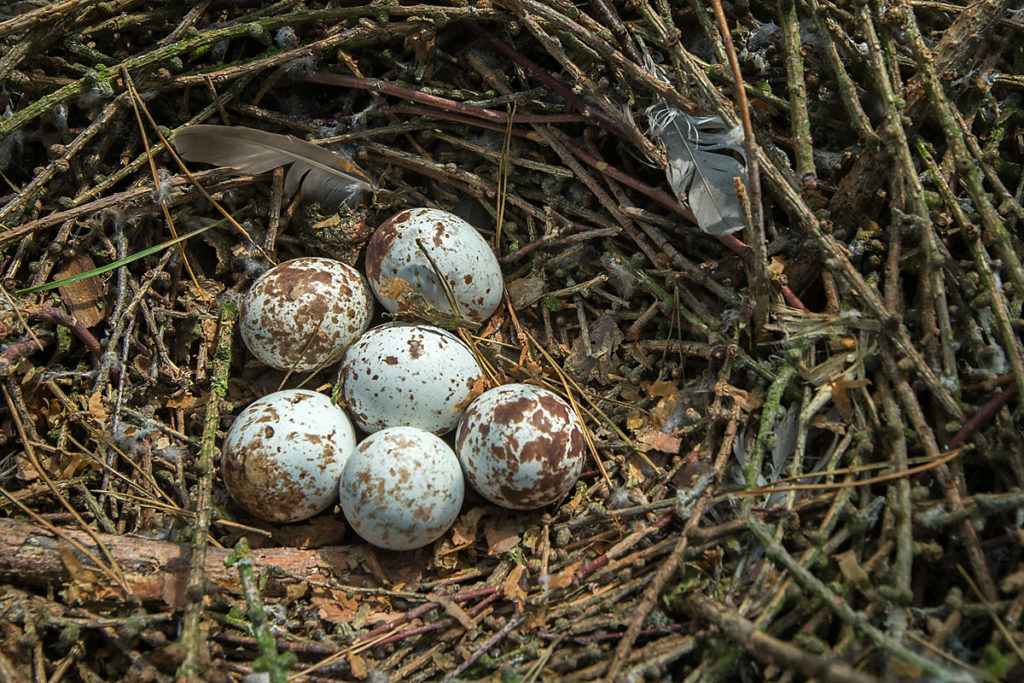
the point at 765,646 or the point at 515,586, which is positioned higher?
the point at 765,646

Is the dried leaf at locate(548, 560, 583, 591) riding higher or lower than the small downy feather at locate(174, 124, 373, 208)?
lower

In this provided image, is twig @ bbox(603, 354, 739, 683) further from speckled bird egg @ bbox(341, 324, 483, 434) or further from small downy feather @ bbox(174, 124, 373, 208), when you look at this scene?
small downy feather @ bbox(174, 124, 373, 208)

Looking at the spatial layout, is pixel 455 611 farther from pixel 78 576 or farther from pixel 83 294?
pixel 83 294

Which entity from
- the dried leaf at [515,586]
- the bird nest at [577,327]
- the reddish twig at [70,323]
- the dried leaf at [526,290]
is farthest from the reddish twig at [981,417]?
the reddish twig at [70,323]

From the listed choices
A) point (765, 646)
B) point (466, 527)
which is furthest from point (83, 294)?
point (765, 646)

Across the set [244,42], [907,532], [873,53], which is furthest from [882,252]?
[244,42]

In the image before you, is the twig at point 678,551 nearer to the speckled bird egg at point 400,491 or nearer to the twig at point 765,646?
the twig at point 765,646

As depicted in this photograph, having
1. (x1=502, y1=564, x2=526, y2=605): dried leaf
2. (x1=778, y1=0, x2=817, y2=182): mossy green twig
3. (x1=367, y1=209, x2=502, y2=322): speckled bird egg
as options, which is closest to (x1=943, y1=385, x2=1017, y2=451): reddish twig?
(x1=778, y1=0, x2=817, y2=182): mossy green twig
